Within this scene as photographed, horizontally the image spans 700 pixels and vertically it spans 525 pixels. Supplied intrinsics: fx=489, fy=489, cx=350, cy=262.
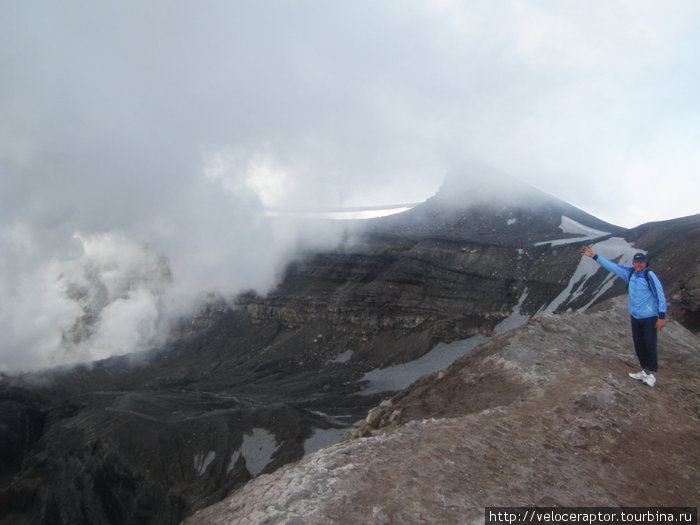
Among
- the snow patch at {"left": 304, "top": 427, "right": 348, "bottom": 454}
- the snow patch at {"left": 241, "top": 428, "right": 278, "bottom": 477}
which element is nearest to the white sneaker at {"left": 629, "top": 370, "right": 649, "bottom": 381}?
the snow patch at {"left": 304, "top": 427, "right": 348, "bottom": 454}

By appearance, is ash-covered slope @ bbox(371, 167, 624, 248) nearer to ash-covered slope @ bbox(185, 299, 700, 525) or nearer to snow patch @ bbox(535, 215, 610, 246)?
snow patch @ bbox(535, 215, 610, 246)

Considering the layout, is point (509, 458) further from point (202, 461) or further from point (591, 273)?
point (591, 273)

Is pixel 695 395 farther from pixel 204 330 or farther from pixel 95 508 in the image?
pixel 204 330

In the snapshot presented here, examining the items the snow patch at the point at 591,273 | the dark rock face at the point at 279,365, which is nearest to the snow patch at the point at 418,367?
the dark rock face at the point at 279,365

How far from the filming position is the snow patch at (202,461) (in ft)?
95.8

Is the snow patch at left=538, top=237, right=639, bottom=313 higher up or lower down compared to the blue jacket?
lower down

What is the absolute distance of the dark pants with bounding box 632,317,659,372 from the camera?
7.59 m

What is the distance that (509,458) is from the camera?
207 inches

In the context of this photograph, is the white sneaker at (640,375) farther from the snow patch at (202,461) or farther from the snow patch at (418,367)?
the snow patch at (418,367)

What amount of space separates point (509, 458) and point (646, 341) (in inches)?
153

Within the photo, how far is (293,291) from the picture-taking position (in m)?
62.9

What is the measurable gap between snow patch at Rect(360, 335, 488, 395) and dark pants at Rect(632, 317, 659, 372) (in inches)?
1344

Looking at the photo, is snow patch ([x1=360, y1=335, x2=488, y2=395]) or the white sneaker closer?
the white sneaker

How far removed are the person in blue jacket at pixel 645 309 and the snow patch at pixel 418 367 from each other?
3416 cm
